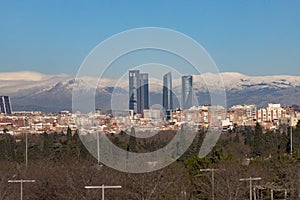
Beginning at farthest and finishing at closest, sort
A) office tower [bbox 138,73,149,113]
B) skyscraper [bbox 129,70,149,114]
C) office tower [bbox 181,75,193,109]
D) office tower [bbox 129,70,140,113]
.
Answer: office tower [bbox 181,75,193,109] → office tower [bbox 138,73,149,113] → skyscraper [bbox 129,70,149,114] → office tower [bbox 129,70,140,113]

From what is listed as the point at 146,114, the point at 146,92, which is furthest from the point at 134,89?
the point at 146,114

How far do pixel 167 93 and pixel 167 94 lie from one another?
0.16 metres

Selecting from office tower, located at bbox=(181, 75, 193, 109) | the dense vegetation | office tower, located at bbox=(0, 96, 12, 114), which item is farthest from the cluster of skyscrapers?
office tower, located at bbox=(0, 96, 12, 114)

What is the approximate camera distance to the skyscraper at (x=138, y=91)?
15971 mm

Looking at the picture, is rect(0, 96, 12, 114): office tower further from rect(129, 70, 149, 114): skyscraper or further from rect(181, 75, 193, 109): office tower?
rect(181, 75, 193, 109): office tower

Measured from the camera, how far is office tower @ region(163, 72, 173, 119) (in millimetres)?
15969

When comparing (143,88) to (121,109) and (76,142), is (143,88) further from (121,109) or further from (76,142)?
(76,142)

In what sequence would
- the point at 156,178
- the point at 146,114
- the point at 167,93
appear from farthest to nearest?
the point at 146,114 < the point at 156,178 < the point at 167,93

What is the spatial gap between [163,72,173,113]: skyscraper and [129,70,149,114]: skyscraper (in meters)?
0.55

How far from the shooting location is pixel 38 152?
32.6 m

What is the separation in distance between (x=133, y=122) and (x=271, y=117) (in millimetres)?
48367

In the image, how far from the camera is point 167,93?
18344 millimetres

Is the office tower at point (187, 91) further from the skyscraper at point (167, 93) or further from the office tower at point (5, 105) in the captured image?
the office tower at point (5, 105)

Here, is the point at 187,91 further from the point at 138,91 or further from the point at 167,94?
the point at 138,91
